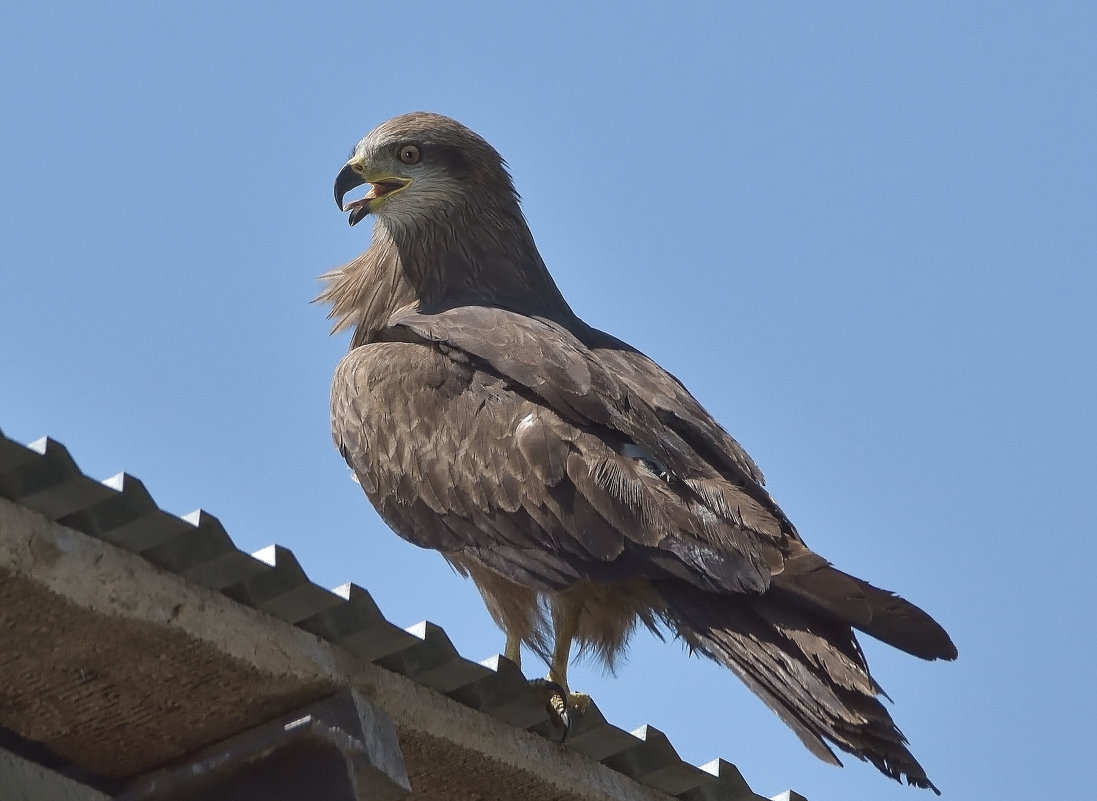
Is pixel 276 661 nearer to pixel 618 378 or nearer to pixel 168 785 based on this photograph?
→ pixel 168 785

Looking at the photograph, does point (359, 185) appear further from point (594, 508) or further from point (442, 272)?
point (594, 508)

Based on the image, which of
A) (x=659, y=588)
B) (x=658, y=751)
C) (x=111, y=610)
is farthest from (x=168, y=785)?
(x=659, y=588)

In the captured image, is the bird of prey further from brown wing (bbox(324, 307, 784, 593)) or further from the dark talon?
the dark talon

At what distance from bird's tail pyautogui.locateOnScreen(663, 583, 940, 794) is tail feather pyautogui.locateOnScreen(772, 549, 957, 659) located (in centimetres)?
9

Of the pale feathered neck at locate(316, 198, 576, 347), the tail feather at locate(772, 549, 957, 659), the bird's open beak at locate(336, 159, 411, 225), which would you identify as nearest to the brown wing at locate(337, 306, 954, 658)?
the tail feather at locate(772, 549, 957, 659)

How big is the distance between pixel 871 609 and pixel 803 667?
10.6 inches

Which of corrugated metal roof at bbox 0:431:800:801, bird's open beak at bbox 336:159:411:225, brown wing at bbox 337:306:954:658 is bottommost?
corrugated metal roof at bbox 0:431:800:801

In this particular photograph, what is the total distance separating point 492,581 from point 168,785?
244 cm

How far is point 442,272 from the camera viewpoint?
805cm

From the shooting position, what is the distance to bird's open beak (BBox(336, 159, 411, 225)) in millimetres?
8164

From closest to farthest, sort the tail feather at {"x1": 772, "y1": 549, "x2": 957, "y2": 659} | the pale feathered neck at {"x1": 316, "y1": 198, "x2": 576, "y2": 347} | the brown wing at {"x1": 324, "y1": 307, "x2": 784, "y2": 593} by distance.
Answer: the tail feather at {"x1": 772, "y1": 549, "x2": 957, "y2": 659}
the brown wing at {"x1": 324, "y1": 307, "x2": 784, "y2": 593}
the pale feathered neck at {"x1": 316, "y1": 198, "x2": 576, "y2": 347}

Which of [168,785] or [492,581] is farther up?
[492,581]

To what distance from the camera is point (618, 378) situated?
6.72 metres

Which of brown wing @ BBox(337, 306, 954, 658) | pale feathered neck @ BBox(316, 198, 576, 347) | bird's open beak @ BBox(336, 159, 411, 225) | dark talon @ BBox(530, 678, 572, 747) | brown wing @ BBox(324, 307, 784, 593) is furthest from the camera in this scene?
bird's open beak @ BBox(336, 159, 411, 225)
